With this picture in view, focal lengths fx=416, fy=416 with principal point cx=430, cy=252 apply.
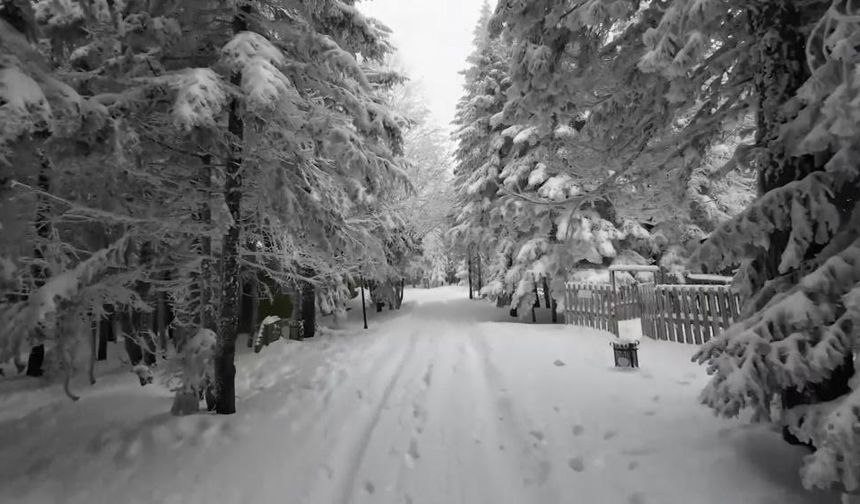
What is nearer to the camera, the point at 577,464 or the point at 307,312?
the point at 577,464

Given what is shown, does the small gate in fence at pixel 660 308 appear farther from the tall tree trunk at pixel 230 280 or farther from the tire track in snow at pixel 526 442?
the tall tree trunk at pixel 230 280

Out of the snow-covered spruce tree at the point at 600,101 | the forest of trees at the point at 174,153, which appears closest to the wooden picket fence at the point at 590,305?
the snow-covered spruce tree at the point at 600,101

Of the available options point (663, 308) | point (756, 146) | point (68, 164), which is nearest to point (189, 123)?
point (68, 164)

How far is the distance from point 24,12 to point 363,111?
164 inches

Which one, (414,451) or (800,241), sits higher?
(800,241)

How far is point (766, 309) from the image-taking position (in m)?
3.16

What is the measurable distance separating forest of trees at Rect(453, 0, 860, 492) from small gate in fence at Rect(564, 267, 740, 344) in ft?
7.01

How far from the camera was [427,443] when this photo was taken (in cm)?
502

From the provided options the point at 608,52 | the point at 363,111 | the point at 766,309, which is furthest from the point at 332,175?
the point at 766,309

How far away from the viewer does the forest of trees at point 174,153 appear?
464cm

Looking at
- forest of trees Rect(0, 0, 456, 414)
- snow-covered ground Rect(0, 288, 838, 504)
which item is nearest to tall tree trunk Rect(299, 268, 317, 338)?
snow-covered ground Rect(0, 288, 838, 504)

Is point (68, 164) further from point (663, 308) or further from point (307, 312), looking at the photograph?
point (663, 308)

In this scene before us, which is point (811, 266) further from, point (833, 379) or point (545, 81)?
point (545, 81)

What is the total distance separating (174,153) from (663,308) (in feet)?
32.3
